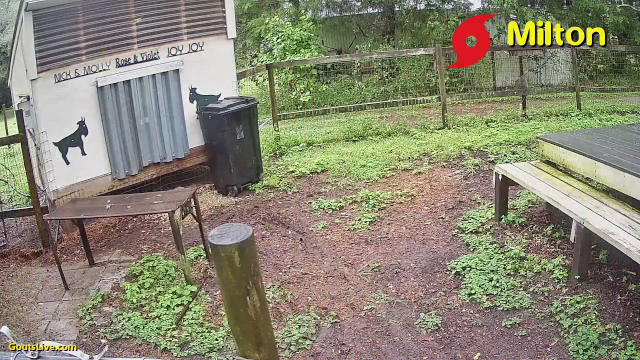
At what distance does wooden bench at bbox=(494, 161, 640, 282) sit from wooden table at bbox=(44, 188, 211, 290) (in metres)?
2.71

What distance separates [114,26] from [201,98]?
133cm

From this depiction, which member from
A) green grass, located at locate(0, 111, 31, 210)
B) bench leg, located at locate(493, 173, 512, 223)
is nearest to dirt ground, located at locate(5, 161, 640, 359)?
bench leg, located at locate(493, 173, 512, 223)

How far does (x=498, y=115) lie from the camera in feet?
31.2

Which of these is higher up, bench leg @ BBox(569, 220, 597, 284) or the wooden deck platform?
Result: the wooden deck platform

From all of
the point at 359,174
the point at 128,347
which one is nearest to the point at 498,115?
the point at 359,174

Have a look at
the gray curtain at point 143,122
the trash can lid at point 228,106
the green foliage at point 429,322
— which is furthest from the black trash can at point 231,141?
the green foliage at point 429,322

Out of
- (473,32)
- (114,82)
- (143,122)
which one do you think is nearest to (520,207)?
(143,122)

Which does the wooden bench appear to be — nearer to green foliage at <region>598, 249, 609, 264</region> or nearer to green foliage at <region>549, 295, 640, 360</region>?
green foliage at <region>598, 249, 609, 264</region>

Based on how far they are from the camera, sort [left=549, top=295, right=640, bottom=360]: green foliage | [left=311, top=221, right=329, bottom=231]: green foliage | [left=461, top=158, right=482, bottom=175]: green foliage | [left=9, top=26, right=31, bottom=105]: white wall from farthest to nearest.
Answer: [left=461, top=158, right=482, bottom=175]: green foliage → [left=311, top=221, right=329, bottom=231]: green foliage → [left=9, top=26, right=31, bottom=105]: white wall → [left=549, top=295, right=640, bottom=360]: green foliage

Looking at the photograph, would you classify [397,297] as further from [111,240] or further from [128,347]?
[111,240]

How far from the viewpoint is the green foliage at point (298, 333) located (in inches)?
151

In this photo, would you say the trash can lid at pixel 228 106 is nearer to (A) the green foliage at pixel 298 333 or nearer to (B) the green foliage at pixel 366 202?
(B) the green foliage at pixel 366 202

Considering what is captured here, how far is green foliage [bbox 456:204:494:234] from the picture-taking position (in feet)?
17.3

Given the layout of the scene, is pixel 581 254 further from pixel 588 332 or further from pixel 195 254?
pixel 195 254
